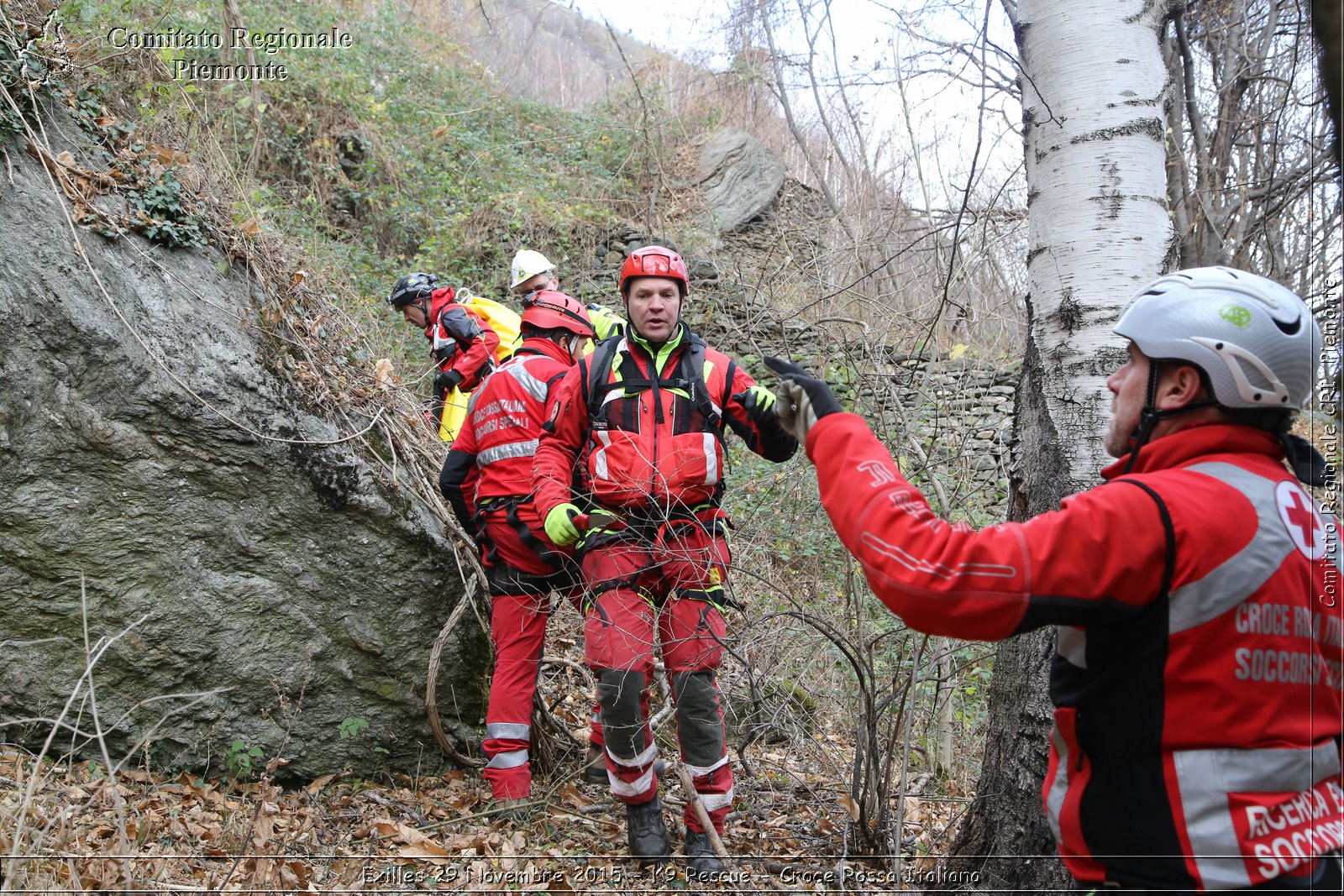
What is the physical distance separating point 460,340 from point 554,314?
140cm

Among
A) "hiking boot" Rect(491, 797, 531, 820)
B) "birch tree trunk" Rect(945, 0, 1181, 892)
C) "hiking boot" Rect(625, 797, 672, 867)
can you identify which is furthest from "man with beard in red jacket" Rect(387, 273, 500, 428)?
"birch tree trunk" Rect(945, 0, 1181, 892)

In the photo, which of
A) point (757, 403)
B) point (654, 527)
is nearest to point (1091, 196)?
point (757, 403)

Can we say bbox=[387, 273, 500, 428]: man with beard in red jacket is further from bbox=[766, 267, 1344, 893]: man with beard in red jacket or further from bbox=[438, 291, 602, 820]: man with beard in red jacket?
bbox=[766, 267, 1344, 893]: man with beard in red jacket

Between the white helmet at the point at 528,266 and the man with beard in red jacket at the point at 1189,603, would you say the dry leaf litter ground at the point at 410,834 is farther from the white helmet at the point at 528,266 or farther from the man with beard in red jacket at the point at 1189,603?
the white helmet at the point at 528,266

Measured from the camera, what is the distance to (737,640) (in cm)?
359

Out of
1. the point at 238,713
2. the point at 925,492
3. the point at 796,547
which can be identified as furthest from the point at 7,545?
the point at 925,492

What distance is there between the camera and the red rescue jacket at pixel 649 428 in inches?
143

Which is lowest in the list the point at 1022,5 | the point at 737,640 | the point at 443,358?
the point at 737,640

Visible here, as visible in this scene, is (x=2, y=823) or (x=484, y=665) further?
(x=484, y=665)

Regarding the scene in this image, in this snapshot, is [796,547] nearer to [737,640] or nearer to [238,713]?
[737,640]

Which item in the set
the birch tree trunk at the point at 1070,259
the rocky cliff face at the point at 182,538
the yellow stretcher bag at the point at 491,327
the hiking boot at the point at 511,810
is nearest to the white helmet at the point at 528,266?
the yellow stretcher bag at the point at 491,327

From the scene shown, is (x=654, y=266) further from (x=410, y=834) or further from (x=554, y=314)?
(x=410, y=834)

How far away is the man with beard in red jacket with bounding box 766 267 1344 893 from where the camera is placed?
163cm

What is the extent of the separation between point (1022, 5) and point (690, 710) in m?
2.80
